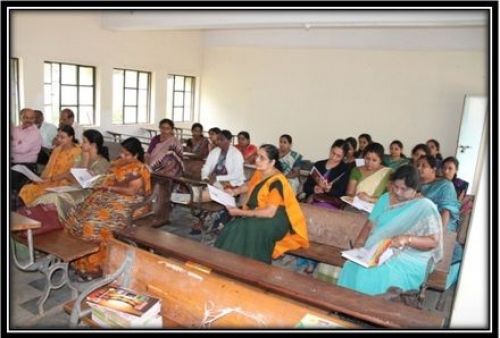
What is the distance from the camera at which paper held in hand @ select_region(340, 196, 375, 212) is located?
12.1 ft

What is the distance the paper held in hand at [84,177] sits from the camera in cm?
366

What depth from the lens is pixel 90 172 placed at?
13.4 feet

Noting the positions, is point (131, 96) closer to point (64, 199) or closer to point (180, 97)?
point (180, 97)

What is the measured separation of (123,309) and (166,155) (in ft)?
10.8

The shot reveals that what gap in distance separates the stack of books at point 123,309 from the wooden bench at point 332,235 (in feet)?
4.69

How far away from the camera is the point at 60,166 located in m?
4.30

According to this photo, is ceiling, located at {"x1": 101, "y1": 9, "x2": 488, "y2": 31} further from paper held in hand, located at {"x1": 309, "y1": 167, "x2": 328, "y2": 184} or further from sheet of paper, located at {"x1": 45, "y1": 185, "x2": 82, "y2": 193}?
sheet of paper, located at {"x1": 45, "y1": 185, "x2": 82, "y2": 193}

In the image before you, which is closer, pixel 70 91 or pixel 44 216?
pixel 44 216

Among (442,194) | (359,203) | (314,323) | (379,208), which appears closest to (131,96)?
(359,203)

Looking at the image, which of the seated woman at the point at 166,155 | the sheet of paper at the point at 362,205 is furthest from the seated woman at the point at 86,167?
the sheet of paper at the point at 362,205

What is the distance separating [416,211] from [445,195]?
1136 mm

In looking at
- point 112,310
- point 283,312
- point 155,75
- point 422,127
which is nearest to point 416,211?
point 283,312

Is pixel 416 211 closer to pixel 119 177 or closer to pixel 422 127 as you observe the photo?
pixel 119 177

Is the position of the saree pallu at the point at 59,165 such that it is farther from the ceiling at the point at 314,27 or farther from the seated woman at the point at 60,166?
the ceiling at the point at 314,27
